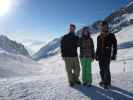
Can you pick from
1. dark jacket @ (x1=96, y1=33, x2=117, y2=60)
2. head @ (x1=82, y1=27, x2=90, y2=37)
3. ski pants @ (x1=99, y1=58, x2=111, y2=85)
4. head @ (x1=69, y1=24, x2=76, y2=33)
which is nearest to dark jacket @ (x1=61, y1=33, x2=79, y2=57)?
head @ (x1=69, y1=24, x2=76, y2=33)

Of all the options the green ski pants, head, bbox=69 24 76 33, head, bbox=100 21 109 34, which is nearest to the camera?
head, bbox=100 21 109 34

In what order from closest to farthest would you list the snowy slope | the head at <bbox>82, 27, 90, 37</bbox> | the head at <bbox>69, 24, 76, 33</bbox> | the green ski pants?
the head at <bbox>82, 27, 90, 37</bbox>
the green ski pants
the head at <bbox>69, 24, 76, 33</bbox>
the snowy slope

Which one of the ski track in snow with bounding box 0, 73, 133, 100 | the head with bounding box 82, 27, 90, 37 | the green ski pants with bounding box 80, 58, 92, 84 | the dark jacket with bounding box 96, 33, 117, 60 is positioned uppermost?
the head with bounding box 82, 27, 90, 37

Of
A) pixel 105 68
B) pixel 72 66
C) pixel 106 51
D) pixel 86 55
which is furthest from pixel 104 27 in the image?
pixel 72 66

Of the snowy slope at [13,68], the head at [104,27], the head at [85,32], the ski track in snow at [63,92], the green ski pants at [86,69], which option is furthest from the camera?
the snowy slope at [13,68]

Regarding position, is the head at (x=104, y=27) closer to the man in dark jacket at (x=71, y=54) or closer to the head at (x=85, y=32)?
the head at (x=85, y=32)

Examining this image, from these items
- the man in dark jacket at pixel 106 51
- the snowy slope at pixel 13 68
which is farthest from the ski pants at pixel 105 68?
the snowy slope at pixel 13 68

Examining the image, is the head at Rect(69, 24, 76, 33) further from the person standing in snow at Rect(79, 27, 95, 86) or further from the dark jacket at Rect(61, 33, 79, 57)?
the person standing in snow at Rect(79, 27, 95, 86)

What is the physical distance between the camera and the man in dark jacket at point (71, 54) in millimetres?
10414

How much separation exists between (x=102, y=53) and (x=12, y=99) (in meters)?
3.89

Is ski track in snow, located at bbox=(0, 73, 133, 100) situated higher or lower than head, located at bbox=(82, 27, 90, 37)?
lower

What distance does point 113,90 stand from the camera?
9367 millimetres

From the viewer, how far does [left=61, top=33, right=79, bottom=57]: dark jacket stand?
1045 cm

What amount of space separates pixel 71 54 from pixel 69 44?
44 centimetres
